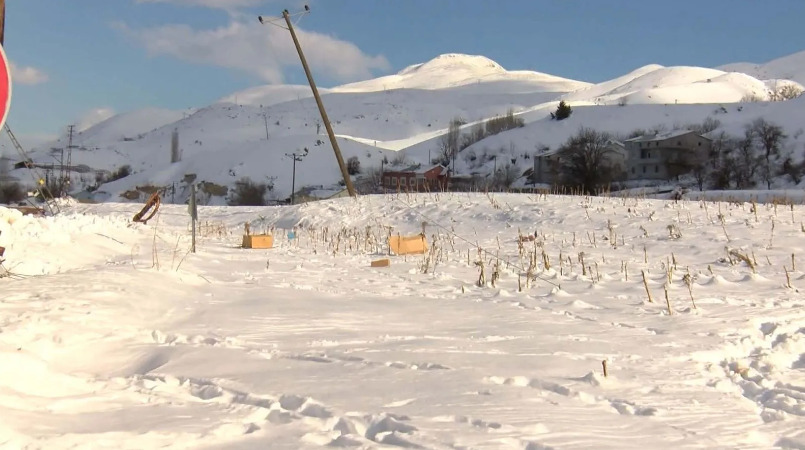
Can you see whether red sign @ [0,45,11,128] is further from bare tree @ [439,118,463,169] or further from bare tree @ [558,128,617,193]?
bare tree @ [439,118,463,169]

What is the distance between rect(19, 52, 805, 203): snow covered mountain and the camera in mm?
91500

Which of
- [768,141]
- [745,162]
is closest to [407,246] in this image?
[745,162]

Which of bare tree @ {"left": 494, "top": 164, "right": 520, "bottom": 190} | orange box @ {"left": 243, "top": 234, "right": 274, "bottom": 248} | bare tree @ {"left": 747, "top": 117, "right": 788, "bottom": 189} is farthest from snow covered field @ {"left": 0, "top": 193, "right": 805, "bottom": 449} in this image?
bare tree @ {"left": 494, "top": 164, "right": 520, "bottom": 190}

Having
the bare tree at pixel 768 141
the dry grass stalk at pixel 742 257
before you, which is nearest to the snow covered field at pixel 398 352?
the dry grass stalk at pixel 742 257

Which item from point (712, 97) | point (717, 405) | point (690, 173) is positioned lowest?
point (717, 405)

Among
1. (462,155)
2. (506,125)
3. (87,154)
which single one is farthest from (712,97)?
(87,154)

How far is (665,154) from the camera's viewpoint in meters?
74.6

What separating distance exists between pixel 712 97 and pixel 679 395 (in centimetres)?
14629

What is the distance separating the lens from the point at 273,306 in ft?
20.2

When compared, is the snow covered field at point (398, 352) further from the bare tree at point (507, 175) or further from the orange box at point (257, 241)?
the bare tree at point (507, 175)

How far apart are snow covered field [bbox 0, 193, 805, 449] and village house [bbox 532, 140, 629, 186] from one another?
196 feet

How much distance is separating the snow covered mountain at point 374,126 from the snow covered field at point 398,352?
6524 cm

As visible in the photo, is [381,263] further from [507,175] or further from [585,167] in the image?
[507,175]

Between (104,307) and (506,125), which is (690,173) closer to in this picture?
(506,125)
